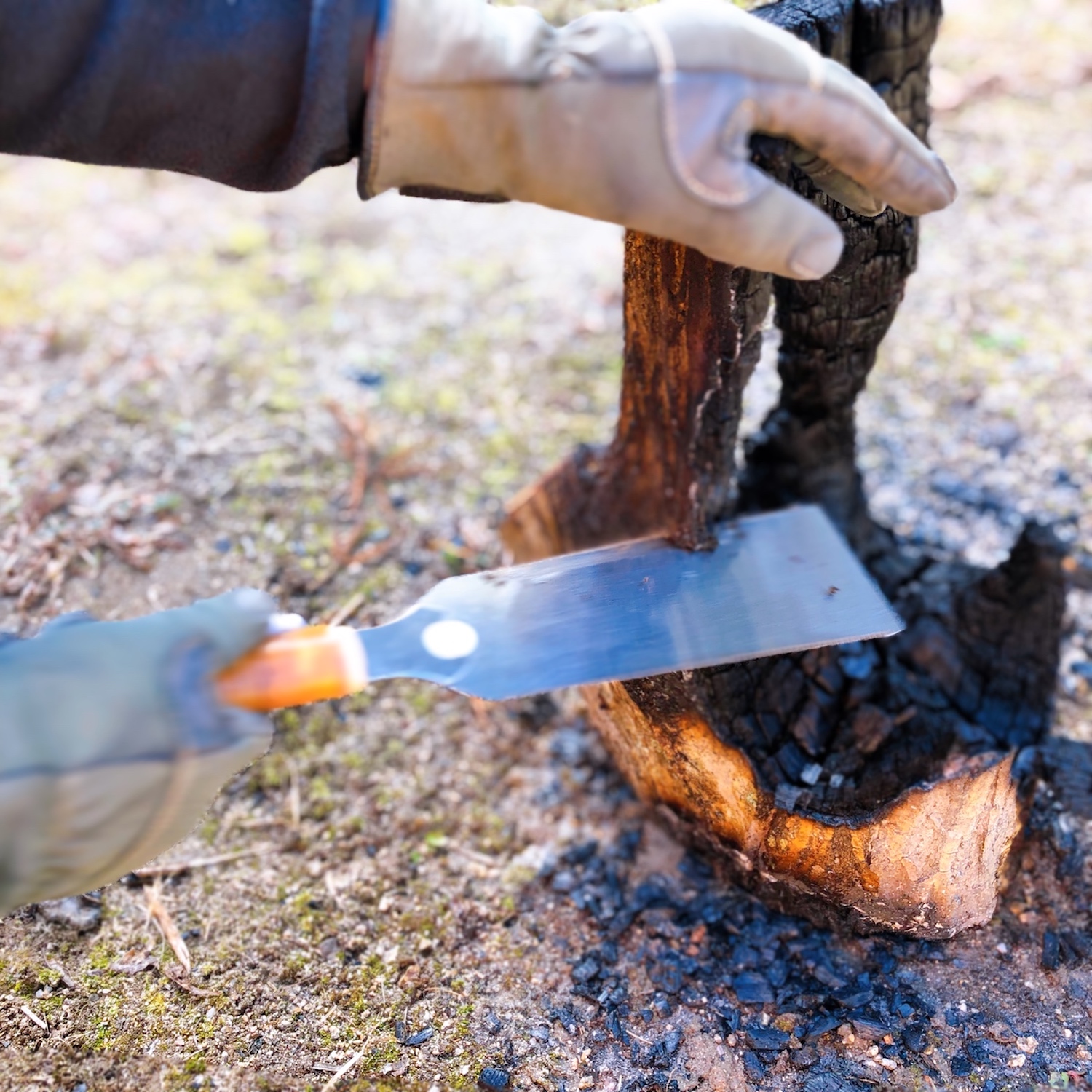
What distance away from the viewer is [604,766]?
2.63m

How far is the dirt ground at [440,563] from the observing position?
1.90 m

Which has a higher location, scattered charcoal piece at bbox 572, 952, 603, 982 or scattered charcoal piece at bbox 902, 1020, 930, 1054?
scattered charcoal piece at bbox 902, 1020, 930, 1054

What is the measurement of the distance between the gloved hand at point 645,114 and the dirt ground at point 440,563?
1.52 m

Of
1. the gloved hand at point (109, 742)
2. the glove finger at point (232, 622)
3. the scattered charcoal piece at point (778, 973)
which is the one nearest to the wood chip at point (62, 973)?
the gloved hand at point (109, 742)

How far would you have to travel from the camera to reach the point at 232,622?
62.8 inches

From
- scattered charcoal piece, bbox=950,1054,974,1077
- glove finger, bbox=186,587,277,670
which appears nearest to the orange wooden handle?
glove finger, bbox=186,587,277,670

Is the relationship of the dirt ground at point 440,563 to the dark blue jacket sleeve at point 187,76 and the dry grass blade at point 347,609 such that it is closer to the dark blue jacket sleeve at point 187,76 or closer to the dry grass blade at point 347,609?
the dry grass blade at point 347,609

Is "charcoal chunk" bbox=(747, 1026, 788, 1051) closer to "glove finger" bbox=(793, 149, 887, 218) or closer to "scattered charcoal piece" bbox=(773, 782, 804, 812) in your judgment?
"scattered charcoal piece" bbox=(773, 782, 804, 812)

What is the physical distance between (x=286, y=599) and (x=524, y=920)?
121cm

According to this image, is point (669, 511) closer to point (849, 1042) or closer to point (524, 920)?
point (524, 920)

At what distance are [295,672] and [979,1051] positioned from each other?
1.61 m

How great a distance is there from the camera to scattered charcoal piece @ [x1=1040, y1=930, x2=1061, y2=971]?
78.1 inches

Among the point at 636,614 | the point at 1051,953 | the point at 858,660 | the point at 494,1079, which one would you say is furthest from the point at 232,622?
the point at 1051,953

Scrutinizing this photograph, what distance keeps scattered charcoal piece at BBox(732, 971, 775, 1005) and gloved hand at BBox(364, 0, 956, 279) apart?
1.54 m
